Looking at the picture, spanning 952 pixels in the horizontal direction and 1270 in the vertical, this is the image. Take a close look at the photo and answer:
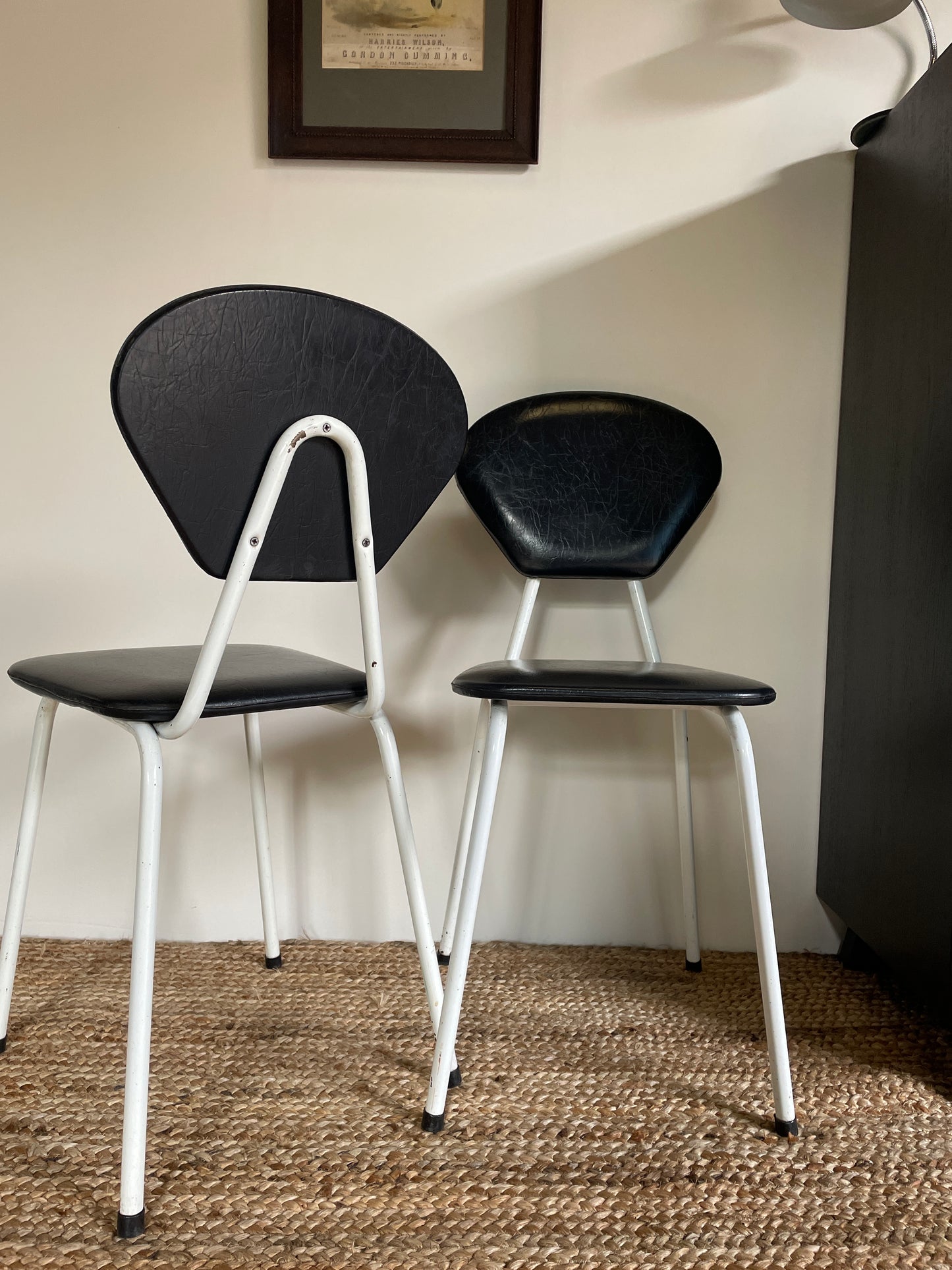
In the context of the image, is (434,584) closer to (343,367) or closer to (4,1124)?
(343,367)

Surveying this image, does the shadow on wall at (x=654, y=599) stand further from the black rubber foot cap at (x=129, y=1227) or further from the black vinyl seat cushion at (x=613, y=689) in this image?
the black rubber foot cap at (x=129, y=1227)

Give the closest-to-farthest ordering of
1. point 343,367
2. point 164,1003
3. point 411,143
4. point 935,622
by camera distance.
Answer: point 343,367 < point 935,622 < point 164,1003 < point 411,143

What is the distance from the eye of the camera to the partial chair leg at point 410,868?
96 cm

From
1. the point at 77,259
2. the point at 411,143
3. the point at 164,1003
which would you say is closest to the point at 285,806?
the point at 164,1003

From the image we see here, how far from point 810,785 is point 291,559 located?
898mm

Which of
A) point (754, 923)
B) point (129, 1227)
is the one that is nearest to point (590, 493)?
point (754, 923)

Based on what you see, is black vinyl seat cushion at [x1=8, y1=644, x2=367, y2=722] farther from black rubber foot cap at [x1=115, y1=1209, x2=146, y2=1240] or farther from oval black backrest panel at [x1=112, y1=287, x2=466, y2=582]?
black rubber foot cap at [x1=115, y1=1209, x2=146, y2=1240]

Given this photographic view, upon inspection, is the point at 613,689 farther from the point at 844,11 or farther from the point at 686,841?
the point at 844,11

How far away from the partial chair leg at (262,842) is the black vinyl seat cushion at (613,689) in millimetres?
427

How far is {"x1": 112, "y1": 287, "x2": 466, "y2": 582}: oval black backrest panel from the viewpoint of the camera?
29.1 inches

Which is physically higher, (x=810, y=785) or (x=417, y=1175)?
(x=810, y=785)

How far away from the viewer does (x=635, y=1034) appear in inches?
43.6

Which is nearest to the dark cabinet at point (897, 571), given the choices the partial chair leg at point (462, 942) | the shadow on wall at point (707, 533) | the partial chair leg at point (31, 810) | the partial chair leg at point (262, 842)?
the shadow on wall at point (707, 533)

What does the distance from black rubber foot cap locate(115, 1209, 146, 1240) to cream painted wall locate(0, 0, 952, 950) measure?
63cm
